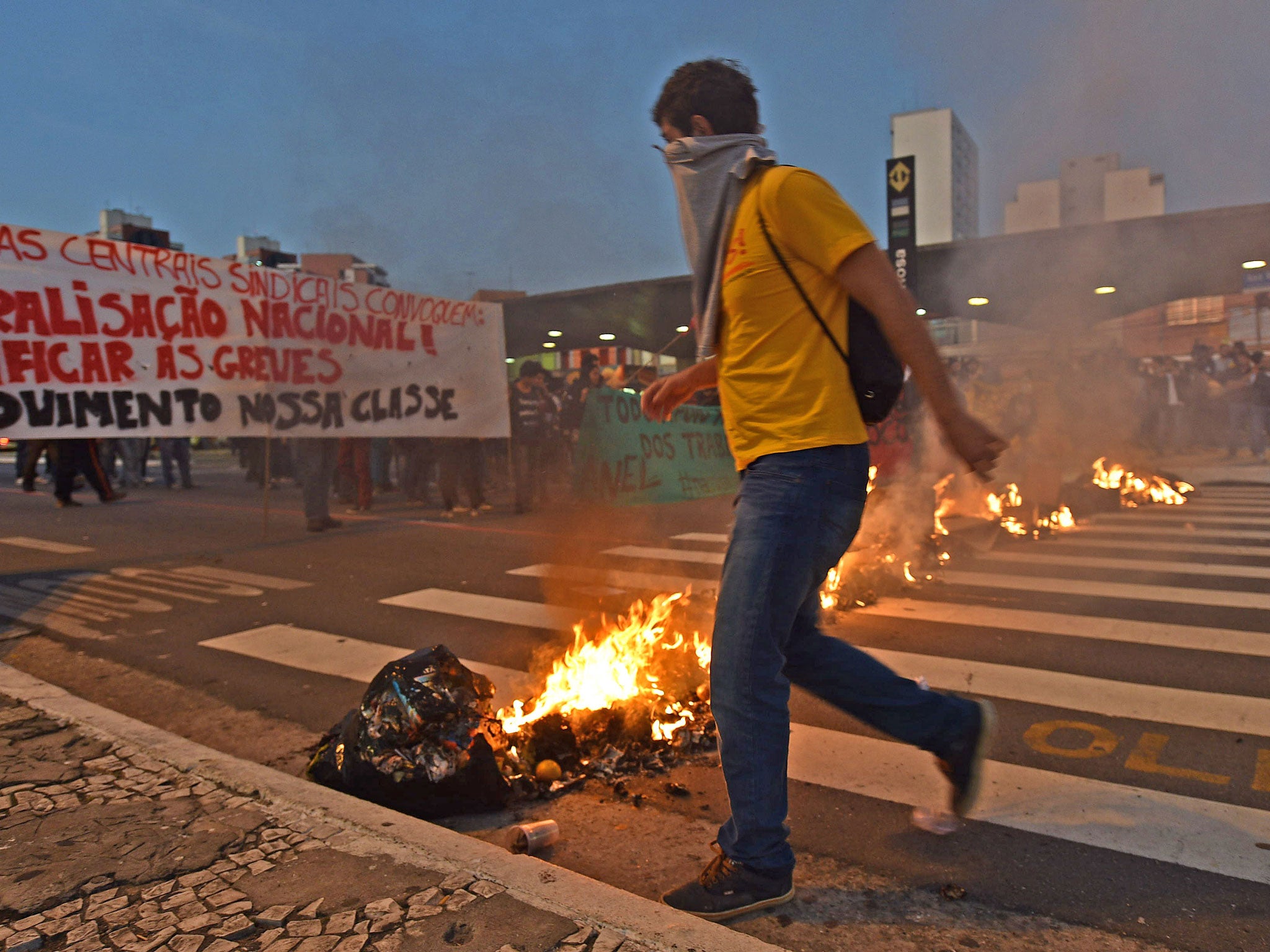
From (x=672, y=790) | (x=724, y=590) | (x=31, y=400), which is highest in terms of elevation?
(x=31, y=400)

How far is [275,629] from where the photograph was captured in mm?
5305

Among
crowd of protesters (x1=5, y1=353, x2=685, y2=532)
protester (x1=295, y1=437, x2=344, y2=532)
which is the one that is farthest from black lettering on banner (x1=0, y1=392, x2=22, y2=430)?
protester (x1=295, y1=437, x2=344, y2=532)

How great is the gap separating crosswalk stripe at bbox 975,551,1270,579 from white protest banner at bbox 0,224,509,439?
6.18 m

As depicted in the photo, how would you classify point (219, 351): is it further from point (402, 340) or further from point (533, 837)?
point (533, 837)

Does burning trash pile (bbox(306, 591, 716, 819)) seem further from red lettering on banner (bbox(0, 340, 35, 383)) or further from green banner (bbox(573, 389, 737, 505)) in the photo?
green banner (bbox(573, 389, 737, 505))

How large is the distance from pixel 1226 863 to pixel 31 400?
8162mm

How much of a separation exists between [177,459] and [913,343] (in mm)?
16596

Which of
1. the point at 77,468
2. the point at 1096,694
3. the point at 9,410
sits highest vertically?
the point at 9,410

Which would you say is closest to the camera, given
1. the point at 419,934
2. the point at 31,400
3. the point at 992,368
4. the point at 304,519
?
the point at 419,934

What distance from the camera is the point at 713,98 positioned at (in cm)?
223

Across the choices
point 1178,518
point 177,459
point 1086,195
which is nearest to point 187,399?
point 1086,195

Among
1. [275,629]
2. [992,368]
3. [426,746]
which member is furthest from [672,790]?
[992,368]

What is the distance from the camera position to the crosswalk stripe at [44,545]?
845 centimetres

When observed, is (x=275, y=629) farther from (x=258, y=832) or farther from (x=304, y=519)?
(x=304, y=519)
